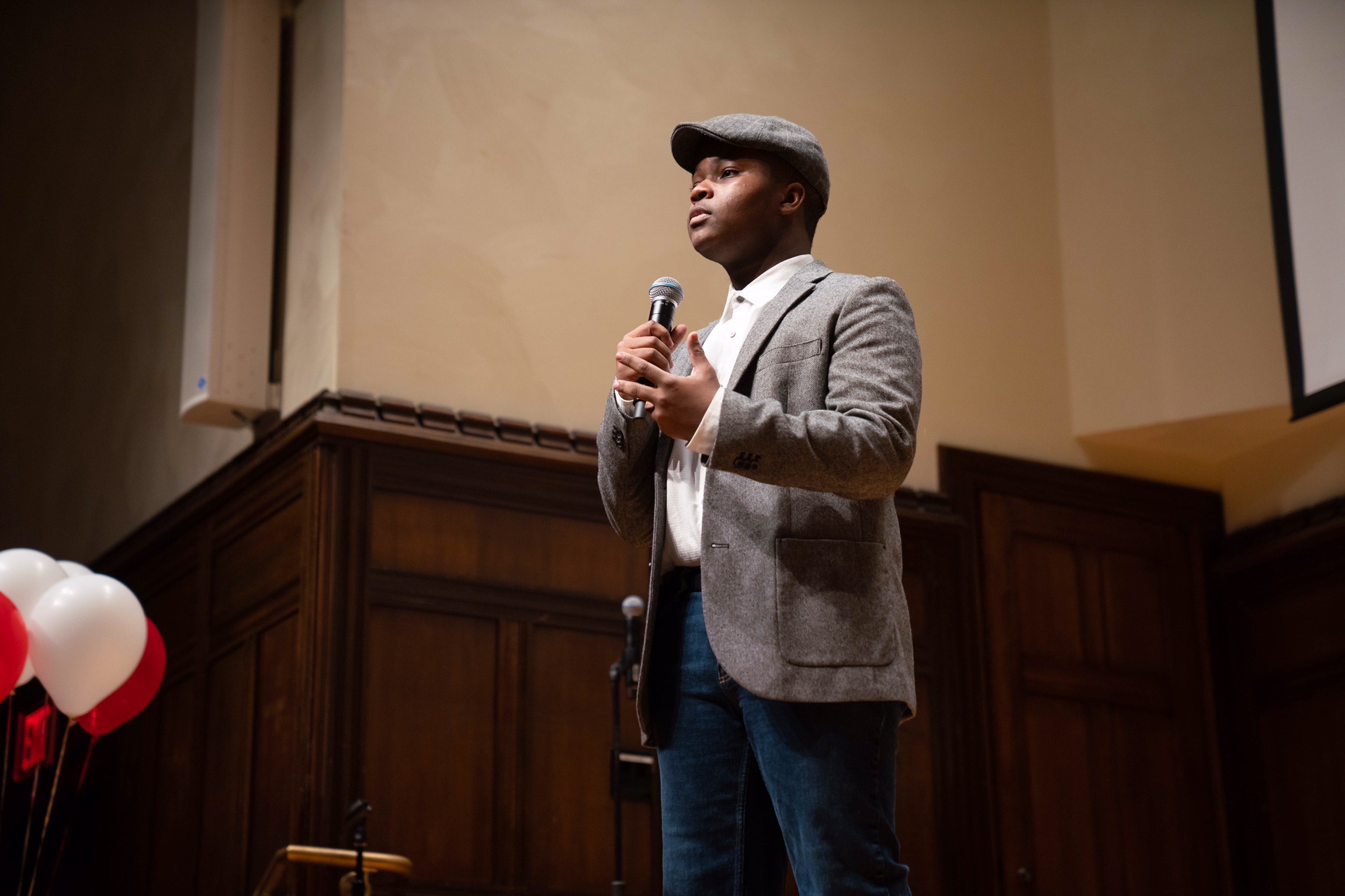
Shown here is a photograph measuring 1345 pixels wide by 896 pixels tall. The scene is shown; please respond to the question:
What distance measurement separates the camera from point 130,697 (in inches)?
172

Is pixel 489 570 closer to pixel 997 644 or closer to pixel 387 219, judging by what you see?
pixel 387 219

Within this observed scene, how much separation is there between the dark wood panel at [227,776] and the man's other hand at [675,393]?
11.5ft

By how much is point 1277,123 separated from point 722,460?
13.9 feet

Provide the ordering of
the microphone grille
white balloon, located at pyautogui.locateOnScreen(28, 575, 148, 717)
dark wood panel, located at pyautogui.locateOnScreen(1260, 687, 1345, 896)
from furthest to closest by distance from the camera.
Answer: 1. dark wood panel, located at pyautogui.locateOnScreen(1260, 687, 1345, 896)
2. white balloon, located at pyautogui.locateOnScreen(28, 575, 148, 717)
3. the microphone grille

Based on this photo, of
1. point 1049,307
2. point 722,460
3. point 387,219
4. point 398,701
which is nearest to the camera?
→ point 722,460

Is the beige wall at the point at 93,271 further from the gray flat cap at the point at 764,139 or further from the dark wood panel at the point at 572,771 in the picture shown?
the gray flat cap at the point at 764,139

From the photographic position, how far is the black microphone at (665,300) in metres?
1.95

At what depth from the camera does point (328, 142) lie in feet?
16.9

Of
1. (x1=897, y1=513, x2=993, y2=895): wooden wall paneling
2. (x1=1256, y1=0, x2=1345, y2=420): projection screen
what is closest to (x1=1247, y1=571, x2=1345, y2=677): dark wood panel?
(x1=1256, y1=0, x2=1345, y2=420): projection screen

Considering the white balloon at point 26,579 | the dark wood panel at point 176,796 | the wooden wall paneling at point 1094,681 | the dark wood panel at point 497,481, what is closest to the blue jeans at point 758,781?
the white balloon at point 26,579

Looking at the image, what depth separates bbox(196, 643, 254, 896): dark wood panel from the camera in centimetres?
484

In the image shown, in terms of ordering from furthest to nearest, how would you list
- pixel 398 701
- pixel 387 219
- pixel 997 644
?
pixel 997 644
pixel 387 219
pixel 398 701

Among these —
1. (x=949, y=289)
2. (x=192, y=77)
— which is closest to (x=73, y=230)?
(x=192, y=77)

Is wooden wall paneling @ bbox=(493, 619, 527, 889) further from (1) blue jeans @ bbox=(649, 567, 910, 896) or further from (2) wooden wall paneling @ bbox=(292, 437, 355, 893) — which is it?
(1) blue jeans @ bbox=(649, 567, 910, 896)
